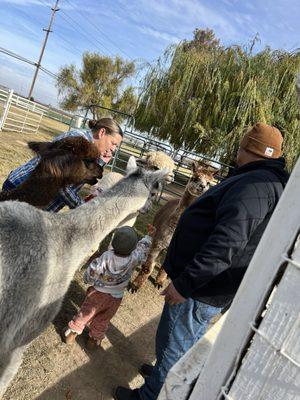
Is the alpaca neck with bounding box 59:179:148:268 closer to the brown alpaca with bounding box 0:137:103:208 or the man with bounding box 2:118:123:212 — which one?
the brown alpaca with bounding box 0:137:103:208

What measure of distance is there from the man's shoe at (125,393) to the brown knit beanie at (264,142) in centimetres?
202

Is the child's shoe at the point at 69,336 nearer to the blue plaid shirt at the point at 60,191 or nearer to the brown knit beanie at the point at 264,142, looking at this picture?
the blue plaid shirt at the point at 60,191

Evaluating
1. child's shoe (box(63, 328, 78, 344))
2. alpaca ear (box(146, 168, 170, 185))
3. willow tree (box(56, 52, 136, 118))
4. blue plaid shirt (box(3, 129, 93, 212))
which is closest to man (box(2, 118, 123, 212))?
blue plaid shirt (box(3, 129, 93, 212))

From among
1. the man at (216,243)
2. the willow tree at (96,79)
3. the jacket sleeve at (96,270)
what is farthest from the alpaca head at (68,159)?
the willow tree at (96,79)

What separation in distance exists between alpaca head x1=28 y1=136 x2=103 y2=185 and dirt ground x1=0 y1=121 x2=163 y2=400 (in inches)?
58.2

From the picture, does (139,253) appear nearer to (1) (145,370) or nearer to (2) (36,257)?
(1) (145,370)

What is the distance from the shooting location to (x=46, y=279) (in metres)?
2.33

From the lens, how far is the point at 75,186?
336cm

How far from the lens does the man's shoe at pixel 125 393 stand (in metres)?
2.84

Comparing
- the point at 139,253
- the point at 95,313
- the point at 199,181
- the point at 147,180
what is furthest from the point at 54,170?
the point at 199,181

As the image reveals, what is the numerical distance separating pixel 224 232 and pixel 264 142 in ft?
2.26

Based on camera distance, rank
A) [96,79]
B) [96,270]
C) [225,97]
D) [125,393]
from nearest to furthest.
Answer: [125,393]
[96,270]
[225,97]
[96,79]

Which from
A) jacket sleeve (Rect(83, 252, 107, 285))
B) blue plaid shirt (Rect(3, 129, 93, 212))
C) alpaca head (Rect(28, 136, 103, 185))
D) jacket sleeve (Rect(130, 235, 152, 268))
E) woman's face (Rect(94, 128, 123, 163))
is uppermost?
woman's face (Rect(94, 128, 123, 163))

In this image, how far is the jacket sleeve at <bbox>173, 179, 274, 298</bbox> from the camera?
6.20 feet
